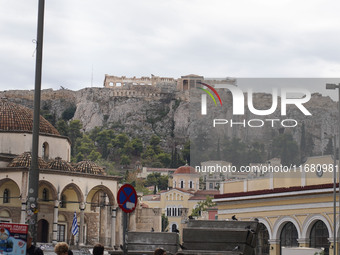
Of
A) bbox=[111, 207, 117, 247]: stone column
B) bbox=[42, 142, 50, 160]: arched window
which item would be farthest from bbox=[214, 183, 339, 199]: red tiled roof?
bbox=[42, 142, 50, 160]: arched window

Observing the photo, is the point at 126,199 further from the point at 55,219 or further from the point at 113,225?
the point at 113,225

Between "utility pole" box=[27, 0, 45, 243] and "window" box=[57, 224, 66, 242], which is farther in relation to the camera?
"window" box=[57, 224, 66, 242]

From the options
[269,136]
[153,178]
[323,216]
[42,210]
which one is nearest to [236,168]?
[269,136]

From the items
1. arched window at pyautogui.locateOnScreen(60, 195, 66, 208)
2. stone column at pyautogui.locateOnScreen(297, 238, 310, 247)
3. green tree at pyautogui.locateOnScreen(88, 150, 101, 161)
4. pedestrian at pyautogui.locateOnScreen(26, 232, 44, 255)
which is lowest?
pedestrian at pyautogui.locateOnScreen(26, 232, 44, 255)

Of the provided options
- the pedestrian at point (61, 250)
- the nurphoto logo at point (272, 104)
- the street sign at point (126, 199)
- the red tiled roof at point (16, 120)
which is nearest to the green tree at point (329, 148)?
the nurphoto logo at point (272, 104)

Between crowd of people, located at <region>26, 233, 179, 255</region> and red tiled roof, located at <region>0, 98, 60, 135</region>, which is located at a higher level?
red tiled roof, located at <region>0, 98, 60, 135</region>

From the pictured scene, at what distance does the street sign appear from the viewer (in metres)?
16.6

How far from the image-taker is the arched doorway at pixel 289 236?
1865 inches

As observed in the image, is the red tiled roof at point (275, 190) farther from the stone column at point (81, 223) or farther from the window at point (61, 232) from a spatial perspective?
the window at point (61, 232)

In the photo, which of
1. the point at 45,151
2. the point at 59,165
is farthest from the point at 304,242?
the point at 45,151

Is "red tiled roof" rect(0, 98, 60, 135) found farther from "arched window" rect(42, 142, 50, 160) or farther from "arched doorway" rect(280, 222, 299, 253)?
"arched doorway" rect(280, 222, 299, 253)

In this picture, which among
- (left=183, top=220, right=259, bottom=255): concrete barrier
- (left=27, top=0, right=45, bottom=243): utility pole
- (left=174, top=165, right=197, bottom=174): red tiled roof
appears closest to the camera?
(left=27, top=0, right=45, bottom=243): utility pole

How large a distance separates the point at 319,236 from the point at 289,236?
255cm

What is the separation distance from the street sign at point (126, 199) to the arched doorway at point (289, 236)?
3145 cm
